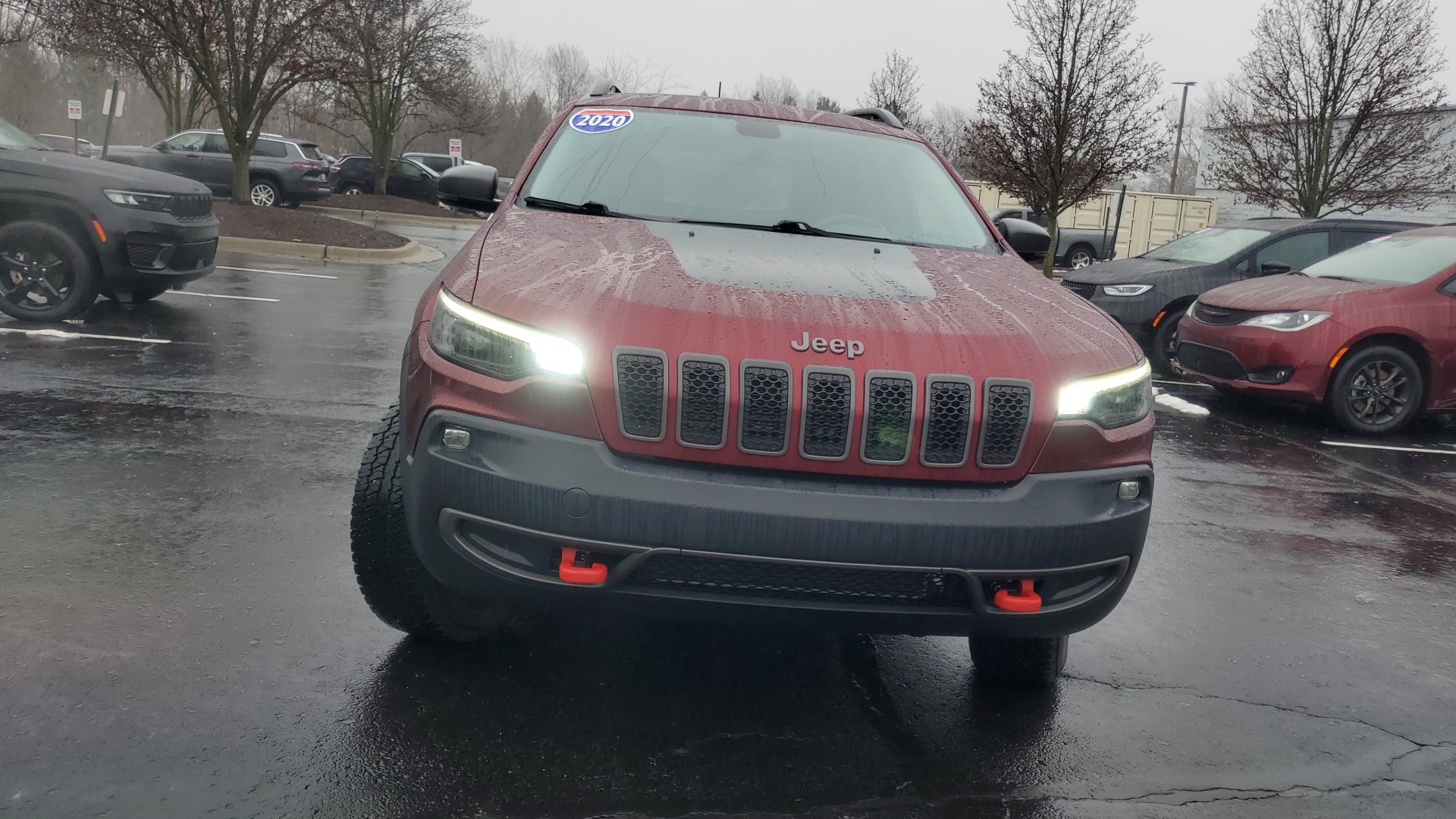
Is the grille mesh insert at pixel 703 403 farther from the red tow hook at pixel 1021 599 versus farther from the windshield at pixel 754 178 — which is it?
the windshield at pixel 754 178

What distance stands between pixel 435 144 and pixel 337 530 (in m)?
68.6

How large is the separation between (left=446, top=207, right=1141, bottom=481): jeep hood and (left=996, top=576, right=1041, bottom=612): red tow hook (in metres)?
0.27

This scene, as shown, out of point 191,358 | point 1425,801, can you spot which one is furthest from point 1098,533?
point 191,358

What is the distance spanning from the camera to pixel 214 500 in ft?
15.5

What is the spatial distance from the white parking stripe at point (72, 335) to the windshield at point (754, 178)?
553 centimetres

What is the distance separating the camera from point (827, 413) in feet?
8.48

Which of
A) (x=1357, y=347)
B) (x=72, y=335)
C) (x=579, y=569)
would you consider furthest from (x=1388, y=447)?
(x=72, y=335)

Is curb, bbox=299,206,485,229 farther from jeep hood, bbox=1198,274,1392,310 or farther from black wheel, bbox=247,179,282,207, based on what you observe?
jeep hood, bbox=1198,274,1392,310

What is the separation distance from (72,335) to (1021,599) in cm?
804

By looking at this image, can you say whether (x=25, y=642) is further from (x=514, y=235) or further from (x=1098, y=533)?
(x=1098, y=533)

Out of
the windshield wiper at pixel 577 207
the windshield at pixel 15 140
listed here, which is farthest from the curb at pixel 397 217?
the windshield wiper at pixel 577 207

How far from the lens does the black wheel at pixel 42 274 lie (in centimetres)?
872

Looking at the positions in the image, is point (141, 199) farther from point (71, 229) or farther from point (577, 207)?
point (577, 207)

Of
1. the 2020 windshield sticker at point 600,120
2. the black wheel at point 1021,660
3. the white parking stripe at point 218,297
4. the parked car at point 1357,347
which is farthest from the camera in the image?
the white parking stripe at point 218,297
